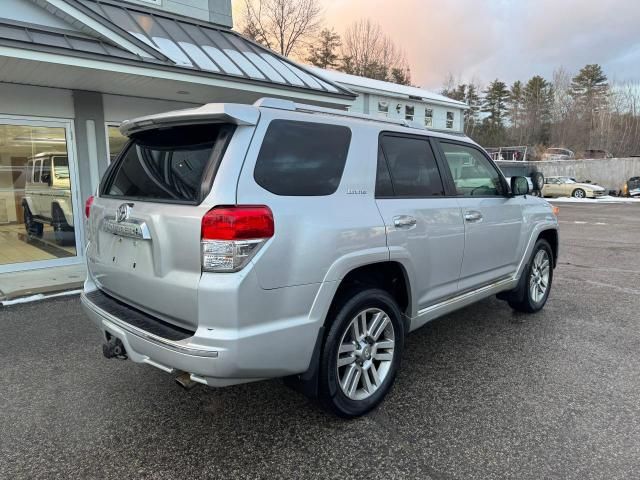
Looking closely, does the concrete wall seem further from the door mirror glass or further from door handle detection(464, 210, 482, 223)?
door handle detection(464, 210, 482, 223)

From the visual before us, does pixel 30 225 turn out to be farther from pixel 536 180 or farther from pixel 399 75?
pixel 399 75

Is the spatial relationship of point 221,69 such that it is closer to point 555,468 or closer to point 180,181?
point 180,181

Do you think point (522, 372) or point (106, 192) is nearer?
point (106, 192)

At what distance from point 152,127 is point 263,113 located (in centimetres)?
82

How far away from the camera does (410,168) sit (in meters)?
3.38

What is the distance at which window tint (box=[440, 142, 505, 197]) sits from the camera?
3818mm

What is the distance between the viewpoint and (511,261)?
14.4 ft

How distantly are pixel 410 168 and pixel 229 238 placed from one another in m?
1.69

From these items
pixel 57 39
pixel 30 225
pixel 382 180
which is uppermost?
pixel 57 39

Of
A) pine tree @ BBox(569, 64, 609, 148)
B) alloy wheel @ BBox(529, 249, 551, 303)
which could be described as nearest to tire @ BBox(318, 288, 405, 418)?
alloy wheel @ BBox(529, 249, 551, 303)

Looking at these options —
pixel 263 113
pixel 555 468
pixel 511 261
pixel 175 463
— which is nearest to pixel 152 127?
pixel 263 113

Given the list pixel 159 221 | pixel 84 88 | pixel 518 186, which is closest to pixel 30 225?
pixel 84 88

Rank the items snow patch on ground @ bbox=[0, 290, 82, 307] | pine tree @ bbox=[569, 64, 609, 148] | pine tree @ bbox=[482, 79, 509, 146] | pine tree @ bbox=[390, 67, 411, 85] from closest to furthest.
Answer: snow patch on ground @ bbox=[0, 290, 82, 307] < pine tree @ bbox=[390, 67, 411, 85] < pine tree @ bbox=[569, 64, 609, 148] < pine tree @ bbox=[482, 79, 509, 146]

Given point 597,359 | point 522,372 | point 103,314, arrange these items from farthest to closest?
point 597,359
point 522,372
point 103,314
